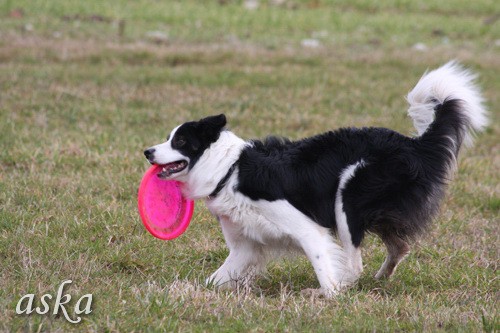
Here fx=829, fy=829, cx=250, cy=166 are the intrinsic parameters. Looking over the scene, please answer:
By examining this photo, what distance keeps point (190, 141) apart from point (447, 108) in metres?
1.74

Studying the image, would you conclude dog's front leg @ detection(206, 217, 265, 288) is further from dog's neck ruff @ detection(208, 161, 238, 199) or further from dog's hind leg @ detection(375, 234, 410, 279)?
dog's hind leg @ detection(375, 234, 410, 279)

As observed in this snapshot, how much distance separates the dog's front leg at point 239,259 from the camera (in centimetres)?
546

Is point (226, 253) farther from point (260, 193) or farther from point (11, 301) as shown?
point (11, 301)

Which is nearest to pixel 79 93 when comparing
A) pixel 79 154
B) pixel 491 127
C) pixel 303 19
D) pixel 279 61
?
pixel 79 154

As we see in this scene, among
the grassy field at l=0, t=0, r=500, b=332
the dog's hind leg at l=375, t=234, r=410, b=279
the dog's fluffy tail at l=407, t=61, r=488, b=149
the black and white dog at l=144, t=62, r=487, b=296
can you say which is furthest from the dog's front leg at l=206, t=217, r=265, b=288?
the dog's fluffy tail at l=407, t=61, r=488, b=149

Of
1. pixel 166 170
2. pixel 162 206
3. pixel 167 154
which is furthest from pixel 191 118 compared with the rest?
pixel 167 154

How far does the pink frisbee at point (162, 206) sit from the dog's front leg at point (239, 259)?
1.49 ft

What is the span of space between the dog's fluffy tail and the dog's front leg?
1368mm

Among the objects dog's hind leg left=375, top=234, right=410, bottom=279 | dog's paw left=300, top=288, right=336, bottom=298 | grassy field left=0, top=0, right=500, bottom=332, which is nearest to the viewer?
grassy field left=0, top=0, right=500, bottom=332

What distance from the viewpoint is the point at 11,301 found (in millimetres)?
4477

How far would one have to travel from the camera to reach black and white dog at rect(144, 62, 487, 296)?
206 inches

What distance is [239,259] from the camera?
18.1 feet

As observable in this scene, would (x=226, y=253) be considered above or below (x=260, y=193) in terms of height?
below

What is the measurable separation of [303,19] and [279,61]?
6.31 meters
